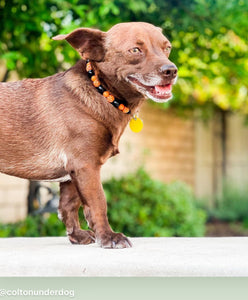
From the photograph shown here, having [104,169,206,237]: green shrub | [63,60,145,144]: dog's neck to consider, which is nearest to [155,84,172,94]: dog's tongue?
[63,60,145,144]: dog's neck

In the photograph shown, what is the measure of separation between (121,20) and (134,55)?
2.34 m

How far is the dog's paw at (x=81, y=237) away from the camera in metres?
2.87

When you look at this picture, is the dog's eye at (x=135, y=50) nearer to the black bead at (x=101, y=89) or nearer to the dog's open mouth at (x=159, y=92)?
the dog's open mouth at (x=159, y=92)

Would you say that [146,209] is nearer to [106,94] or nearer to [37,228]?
[37,228]

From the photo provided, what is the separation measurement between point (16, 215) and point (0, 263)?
14.9 ft

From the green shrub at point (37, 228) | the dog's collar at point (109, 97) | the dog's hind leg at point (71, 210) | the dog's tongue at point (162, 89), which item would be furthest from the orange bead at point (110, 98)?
the green shrub at point (37, 228)

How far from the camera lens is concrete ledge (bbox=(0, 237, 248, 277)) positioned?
2133 millimetres

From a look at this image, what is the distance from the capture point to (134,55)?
245cm

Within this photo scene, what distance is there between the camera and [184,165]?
10.2 metres

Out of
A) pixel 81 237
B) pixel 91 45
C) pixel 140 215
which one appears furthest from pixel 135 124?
pixel 140 215

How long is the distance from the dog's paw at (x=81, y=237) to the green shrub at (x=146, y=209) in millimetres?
2537

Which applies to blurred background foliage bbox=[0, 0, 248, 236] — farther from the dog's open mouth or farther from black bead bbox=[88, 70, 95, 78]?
the dog's open mouth

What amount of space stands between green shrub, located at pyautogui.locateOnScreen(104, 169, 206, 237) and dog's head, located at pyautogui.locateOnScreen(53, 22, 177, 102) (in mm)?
3128

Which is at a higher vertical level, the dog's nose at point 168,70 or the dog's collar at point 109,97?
the dog's nose at point 168,70
